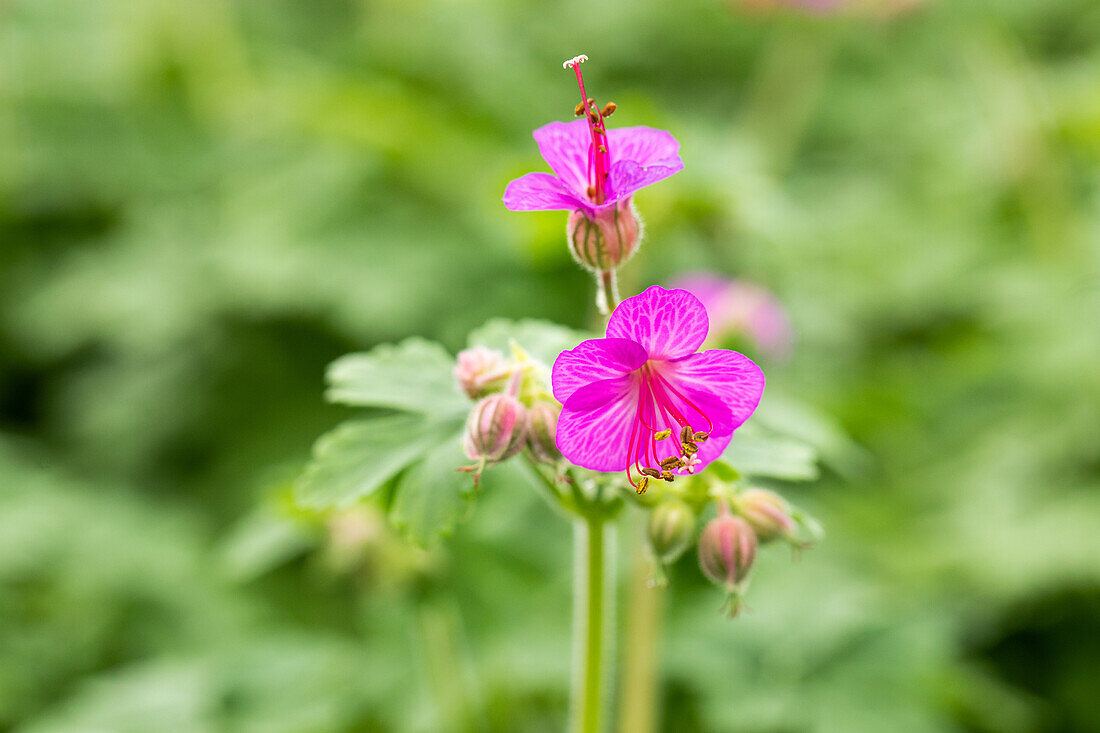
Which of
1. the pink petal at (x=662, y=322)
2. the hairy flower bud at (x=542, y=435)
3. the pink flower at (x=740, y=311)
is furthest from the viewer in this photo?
the pink flower at (x=740, y=311)

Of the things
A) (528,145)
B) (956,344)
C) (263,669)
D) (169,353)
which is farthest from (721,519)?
(169,353)

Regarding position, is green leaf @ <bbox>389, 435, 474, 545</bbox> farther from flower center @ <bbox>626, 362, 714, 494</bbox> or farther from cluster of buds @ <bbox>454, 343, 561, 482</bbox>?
flower center @ <bbox>626, 362, 714, 494</bbox>

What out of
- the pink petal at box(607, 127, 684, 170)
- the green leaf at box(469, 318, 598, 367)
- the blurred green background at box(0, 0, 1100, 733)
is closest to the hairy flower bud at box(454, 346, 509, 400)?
the green leaf at box(469, 318, 598, 367)

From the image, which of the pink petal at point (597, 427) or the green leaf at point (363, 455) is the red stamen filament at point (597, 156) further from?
the green leaf at point (363, 455)

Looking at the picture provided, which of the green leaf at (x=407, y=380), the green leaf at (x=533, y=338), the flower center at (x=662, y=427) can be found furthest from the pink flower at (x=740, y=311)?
the flower center at (x=662, y=427)

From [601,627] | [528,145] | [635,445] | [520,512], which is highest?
[528,145]

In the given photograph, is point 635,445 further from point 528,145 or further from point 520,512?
point 528,145
